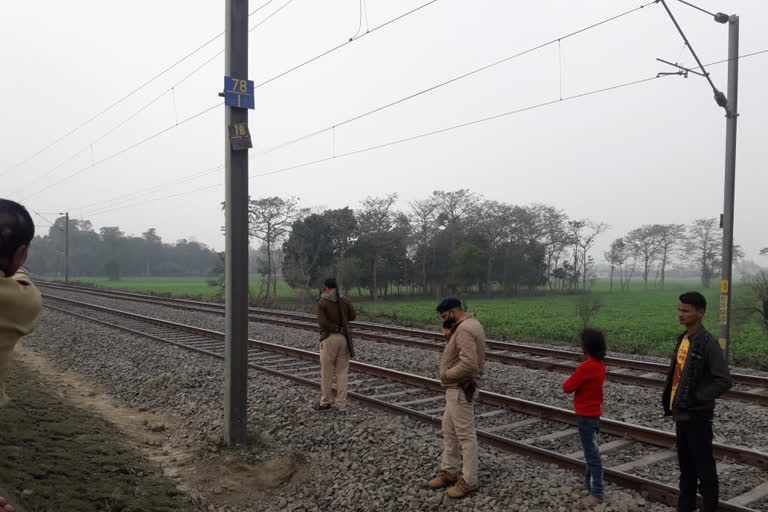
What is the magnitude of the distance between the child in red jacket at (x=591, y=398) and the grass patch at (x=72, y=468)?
368cm

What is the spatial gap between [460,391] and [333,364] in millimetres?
3174

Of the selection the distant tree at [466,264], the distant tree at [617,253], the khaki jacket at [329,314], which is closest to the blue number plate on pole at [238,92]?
the khaki jacket at [329,314]

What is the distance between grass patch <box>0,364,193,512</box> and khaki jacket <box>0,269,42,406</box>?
9.82 feet

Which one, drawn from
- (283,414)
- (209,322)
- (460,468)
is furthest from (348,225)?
(460,468)

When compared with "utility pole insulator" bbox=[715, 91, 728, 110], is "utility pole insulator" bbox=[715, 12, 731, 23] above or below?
above

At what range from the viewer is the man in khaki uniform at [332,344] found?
803 cm

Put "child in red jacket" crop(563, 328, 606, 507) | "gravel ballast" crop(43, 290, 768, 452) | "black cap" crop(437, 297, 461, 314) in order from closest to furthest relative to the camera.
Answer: "child in red jacket" crop(563, 328, 606, 507)
"black cap" crop(437, 297, 461, 314)
"gravel ballast" crop(43, 290, 768, 452)

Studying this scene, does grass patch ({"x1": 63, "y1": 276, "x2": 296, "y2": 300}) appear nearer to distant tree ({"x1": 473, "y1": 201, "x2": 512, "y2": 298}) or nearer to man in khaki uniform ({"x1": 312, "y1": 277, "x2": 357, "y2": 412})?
distant tree ({"x1": 473, "y1": 201, "x2": 512, "y2": 298})

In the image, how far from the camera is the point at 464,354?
→ 519 cm

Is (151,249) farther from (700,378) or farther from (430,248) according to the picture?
(700,378)

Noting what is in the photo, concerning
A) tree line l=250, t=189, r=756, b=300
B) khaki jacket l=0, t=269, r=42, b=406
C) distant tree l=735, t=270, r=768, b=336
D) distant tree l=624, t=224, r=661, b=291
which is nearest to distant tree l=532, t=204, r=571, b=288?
tree line l=250, t=189, r=756, b=300

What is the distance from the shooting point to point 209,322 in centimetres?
A: 2020

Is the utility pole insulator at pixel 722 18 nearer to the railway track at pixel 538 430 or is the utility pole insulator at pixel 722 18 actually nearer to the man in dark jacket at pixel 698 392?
the railway track at pixel 538 430

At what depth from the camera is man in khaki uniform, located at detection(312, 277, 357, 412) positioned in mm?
8031
